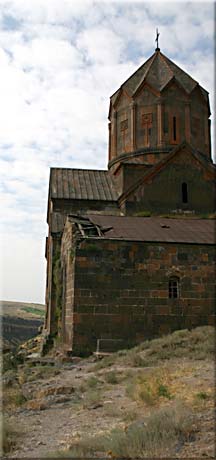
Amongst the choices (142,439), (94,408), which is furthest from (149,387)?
(142,439)

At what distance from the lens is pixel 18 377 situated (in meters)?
11.5

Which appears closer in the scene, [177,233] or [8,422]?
[8,422]

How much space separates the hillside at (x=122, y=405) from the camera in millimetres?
5387

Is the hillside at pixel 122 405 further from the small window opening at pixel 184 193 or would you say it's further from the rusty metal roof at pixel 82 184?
the rusty metal roof at pixel 82 184

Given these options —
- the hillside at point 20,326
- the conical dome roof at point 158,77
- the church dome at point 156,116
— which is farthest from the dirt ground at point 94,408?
the hillside at point 20,326

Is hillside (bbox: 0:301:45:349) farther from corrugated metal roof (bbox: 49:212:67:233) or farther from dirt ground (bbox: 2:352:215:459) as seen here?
dirt ground (bbox: 2:352:215:459)

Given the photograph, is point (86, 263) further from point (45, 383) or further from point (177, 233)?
point (45, 383)

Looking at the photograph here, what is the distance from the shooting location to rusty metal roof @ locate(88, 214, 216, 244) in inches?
583

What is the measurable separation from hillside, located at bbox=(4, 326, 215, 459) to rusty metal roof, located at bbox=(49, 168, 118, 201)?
31.9 feet

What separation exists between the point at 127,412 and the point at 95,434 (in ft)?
3.00

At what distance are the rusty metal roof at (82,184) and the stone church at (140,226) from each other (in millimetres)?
51

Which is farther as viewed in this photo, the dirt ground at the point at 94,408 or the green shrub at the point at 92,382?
the green shrub at the point at 92,382

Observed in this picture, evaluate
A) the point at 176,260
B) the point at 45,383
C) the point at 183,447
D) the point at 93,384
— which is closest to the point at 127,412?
the point at 183,447

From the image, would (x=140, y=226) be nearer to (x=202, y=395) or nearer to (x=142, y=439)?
(x=202, y=395)
